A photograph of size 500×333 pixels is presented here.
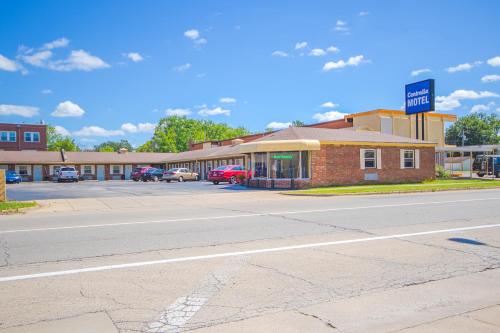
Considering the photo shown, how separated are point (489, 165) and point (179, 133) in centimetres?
7817

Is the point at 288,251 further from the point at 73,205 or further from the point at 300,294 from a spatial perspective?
the point at 73,205

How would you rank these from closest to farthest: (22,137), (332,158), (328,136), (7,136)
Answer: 1. (332,158)
2. (328,136)
3. (7,136)
4. (22,137)

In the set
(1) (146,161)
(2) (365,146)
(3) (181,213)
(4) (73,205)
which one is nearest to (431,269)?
(3) (181,213)

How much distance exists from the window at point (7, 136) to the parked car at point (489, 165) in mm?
67028

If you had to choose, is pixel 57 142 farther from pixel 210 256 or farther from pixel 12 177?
pixel 210 256

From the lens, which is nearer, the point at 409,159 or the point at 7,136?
the point at 409,159

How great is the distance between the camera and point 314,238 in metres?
8.80

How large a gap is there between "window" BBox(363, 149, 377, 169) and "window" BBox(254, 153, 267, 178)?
6.99 metres

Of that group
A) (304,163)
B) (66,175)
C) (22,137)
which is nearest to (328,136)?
(304,163)

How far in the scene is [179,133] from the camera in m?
Result: 107

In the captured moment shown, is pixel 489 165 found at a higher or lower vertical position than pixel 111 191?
higher

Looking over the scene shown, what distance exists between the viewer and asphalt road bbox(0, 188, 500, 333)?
4348 millimetres

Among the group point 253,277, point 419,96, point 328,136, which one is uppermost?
point 419,96

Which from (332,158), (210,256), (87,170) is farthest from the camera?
(87,170)
